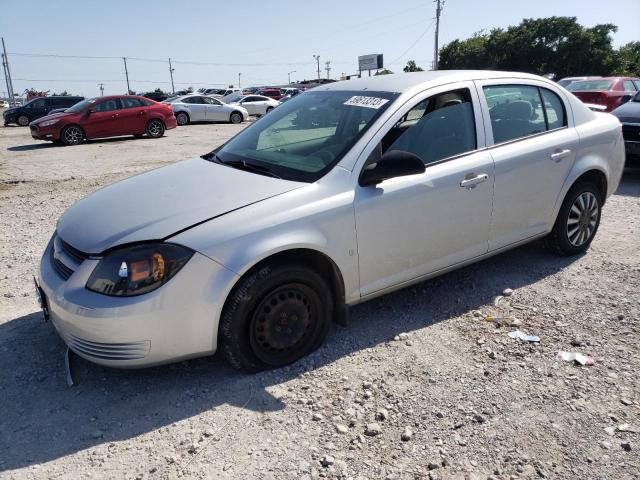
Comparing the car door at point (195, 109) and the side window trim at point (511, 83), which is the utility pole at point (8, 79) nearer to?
the car door at point (195, 109)

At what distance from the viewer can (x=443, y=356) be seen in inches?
128

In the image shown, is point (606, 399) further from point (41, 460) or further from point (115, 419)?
point (41, 460)

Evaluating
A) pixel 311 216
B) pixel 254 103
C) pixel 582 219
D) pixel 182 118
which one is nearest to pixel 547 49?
pixel 254 103

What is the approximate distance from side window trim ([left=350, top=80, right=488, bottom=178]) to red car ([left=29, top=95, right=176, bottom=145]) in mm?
14457

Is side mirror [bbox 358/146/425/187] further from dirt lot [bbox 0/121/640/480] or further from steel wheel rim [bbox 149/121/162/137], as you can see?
steel wheel rim [bbox 149/121/162/137]

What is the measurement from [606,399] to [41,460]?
9.53 feet

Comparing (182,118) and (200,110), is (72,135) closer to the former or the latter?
(182,118)

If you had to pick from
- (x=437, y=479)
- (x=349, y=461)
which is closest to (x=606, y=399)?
(x=437, y=479)

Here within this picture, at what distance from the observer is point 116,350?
2682 mm

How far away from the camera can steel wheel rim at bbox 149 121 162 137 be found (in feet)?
56.7

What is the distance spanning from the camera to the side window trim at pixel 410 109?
321 cm

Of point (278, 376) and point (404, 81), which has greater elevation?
point (404, 81)

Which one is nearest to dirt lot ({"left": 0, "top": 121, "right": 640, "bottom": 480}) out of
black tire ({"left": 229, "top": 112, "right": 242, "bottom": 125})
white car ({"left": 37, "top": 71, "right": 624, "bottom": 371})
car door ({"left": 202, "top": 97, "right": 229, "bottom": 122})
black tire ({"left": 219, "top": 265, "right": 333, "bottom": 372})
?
black tire ({"left": 219, "top": 265, "right": 333, "bottom": 372})

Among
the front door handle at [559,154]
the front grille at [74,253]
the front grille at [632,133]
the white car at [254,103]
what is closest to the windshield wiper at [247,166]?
the front grille at [74,253]
